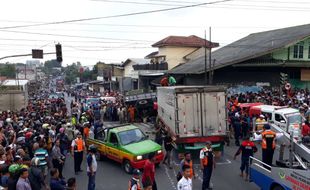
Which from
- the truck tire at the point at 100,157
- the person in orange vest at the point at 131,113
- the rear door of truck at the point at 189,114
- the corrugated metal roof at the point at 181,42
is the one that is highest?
the corrugated metal roof at the point at 181,42

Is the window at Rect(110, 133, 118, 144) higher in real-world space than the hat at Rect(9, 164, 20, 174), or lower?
lower

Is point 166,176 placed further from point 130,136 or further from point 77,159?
point 77,159

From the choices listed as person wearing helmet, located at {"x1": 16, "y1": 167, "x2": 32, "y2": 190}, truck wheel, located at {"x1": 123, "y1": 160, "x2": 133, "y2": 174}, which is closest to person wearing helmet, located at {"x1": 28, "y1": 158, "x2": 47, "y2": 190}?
person wearing helmet, located at {"x1": 16, "y1": 167, "x2": 32, "y2": 190}

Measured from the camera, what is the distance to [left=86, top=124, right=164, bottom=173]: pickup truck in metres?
13.1

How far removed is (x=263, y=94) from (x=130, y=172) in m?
19.3

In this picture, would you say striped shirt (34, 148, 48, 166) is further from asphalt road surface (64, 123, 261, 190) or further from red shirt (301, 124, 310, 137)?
red shirt (301, 124, 310, 137)

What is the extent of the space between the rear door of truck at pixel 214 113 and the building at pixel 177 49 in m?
40.4

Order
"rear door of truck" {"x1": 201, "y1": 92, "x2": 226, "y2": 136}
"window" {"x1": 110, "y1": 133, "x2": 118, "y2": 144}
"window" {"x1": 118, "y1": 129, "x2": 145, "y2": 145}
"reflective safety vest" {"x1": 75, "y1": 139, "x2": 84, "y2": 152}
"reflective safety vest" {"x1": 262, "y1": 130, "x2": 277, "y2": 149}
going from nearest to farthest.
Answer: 1. "reflective safety vest" {"x1": 262, "y1": 130, "x2": 277, "y2": 149}
2. "reflective safety vest" {"x1": 75, "y1": 139, "x2": 84, "y2": 152}
3. "window" {"x1": 118, "y1": 129, "x2": 145, "y2": 145}
4. "window" {"x1": 110, "y1": 133, "x2": 118, "y2": 144}
5. "rear door of truck" {"x1": 201, "y1": 92, "x2": 226, "y2": 136}

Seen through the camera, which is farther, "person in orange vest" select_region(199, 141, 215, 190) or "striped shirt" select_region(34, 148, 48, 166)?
"person in orange vest" select_region(199, 141, 215, 190)

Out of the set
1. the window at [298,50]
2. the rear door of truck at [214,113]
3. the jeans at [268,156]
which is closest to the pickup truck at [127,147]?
the rear door of truck at [214,113]

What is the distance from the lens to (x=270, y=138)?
12250 millimetres

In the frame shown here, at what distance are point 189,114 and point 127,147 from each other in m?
3.24

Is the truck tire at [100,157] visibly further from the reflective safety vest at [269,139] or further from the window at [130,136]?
the reflective safety vest at [269,139]

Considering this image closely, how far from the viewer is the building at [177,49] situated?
56688mm
